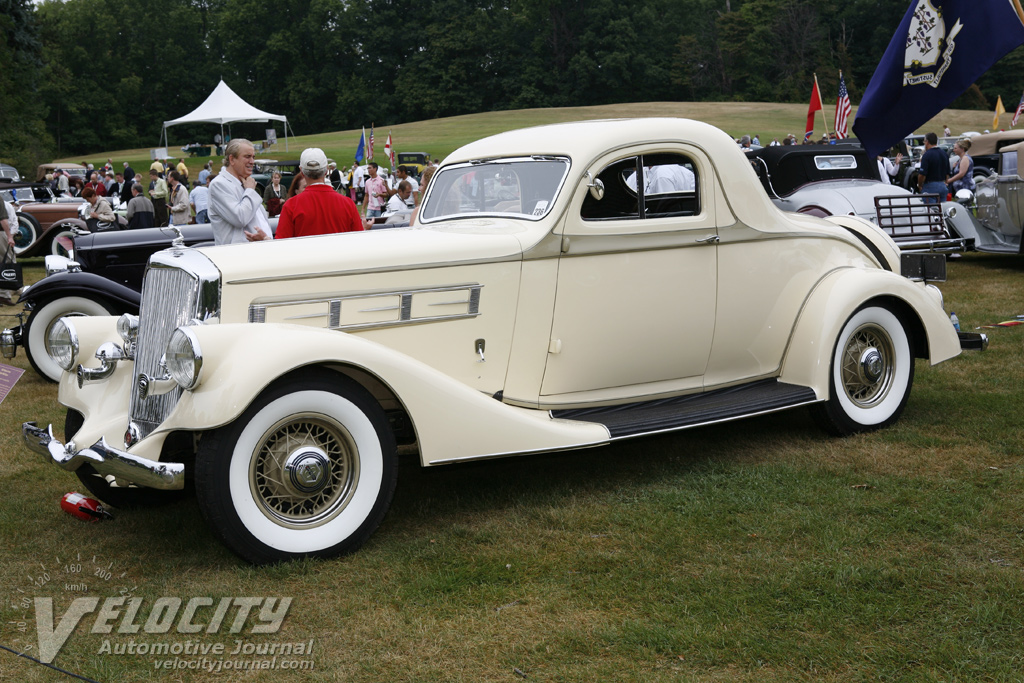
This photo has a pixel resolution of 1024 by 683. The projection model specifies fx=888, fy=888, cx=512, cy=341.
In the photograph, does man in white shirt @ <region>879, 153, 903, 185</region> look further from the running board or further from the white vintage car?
the running board

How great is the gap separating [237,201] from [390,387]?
3.23 metres

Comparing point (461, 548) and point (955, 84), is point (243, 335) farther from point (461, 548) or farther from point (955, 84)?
point (955, 84)

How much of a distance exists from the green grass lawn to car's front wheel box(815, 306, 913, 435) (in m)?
0.14

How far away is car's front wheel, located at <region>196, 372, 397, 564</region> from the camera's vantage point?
3617 mm

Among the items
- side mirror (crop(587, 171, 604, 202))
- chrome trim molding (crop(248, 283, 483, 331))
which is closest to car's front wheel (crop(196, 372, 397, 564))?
chrome trim molding (crop(248, 283, 483, 331))

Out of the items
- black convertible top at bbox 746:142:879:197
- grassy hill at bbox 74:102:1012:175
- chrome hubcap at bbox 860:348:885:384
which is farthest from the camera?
grassy hill at bbox 74:102:1012:175

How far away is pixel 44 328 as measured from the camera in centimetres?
822

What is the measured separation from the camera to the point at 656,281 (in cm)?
482

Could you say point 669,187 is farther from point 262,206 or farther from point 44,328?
point 44,328

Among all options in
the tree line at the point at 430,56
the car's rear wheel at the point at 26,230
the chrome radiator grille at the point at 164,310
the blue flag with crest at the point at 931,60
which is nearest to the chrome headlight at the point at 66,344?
the chrome radiator grille at the point at 164,310

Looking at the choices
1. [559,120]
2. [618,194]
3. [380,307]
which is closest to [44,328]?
[380,307]

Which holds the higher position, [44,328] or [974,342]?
[974,342]

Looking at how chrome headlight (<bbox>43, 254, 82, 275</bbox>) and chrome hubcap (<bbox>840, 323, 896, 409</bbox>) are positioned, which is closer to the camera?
chrome hubcap (<bbox>840, 323, 896, 409</bbox>)

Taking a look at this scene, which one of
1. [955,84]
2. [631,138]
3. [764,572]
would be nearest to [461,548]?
[764,572]
